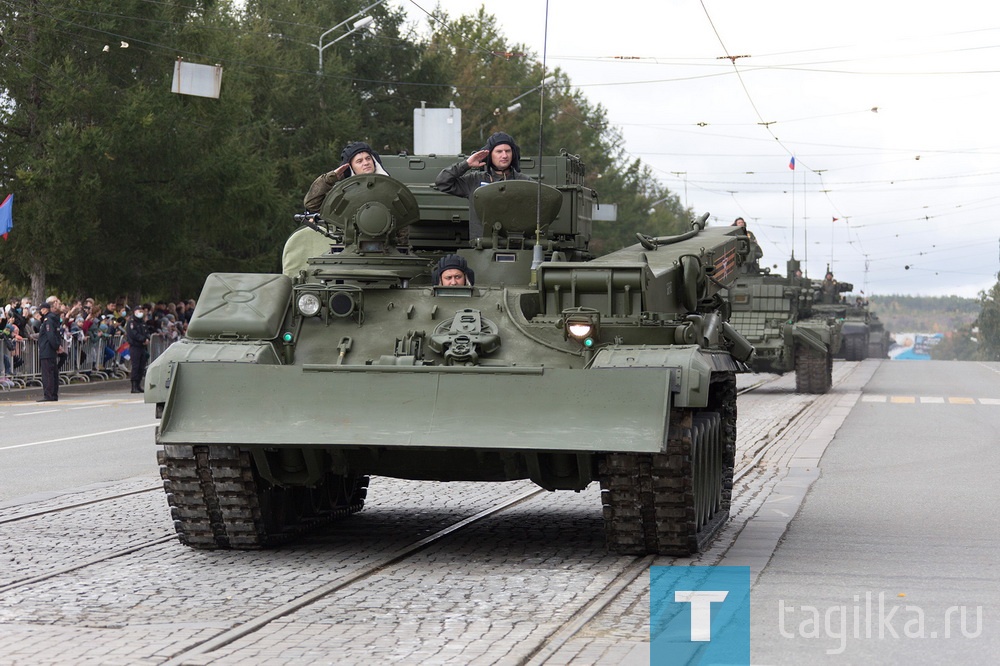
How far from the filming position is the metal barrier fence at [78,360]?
95.7ft

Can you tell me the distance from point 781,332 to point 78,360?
14.0 meters

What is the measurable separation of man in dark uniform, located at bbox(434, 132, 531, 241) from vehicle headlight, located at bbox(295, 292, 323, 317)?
2048 millimetres

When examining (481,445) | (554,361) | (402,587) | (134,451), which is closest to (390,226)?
(554,361)

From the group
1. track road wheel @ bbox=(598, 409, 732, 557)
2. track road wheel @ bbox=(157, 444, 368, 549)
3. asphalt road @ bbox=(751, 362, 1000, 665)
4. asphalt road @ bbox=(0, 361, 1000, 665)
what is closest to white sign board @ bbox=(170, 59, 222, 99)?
asphalt road @ bbox=(0, 361, 1000, 665)

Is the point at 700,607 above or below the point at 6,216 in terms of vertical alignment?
below

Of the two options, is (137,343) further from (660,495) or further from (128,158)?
(660,495)

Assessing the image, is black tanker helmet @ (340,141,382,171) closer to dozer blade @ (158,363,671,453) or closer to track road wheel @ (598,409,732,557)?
dozer blade @ (158,363,671,453)

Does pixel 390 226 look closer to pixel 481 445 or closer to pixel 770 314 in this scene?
pixel 481 445

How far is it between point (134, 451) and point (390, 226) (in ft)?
25.4

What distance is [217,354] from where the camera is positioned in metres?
9.61

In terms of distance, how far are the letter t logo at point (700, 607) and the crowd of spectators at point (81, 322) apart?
21628 millimetres

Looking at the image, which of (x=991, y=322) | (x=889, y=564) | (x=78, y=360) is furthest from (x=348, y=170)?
(x=991, y=322)

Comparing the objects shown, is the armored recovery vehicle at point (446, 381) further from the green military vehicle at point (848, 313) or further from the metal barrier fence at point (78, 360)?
the green military vehicle at point (848, 313)

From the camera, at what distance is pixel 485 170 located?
12047mm
